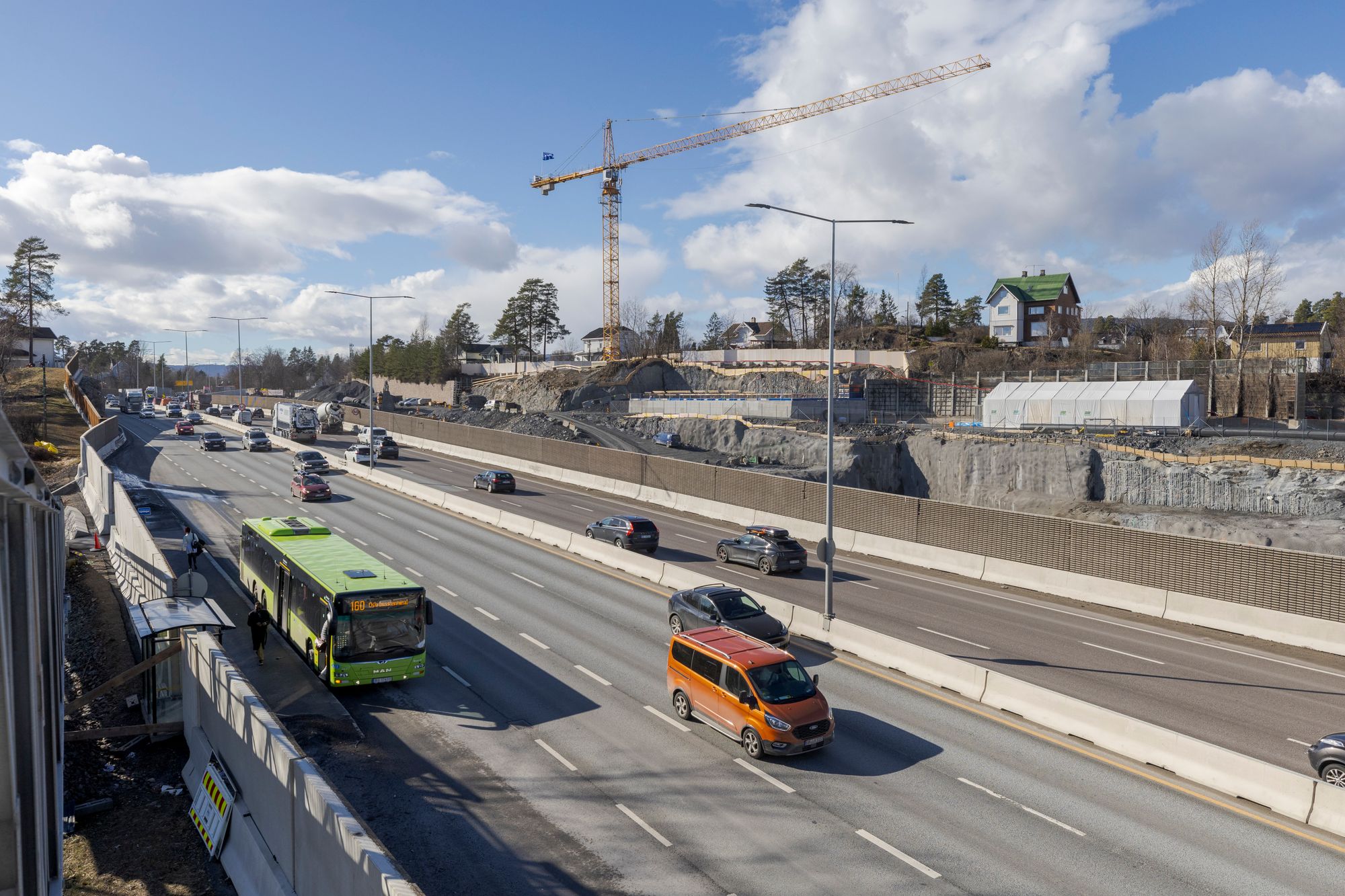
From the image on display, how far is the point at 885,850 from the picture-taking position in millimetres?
12125

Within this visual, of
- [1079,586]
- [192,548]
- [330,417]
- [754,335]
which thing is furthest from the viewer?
[754,335]

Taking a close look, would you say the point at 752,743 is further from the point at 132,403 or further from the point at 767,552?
the point at 132,403

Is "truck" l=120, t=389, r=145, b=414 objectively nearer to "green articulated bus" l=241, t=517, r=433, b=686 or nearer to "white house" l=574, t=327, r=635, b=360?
"white house" l=574, t=327, r=635, b=360

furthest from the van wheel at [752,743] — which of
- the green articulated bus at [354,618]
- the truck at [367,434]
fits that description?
the truck at [367,434]

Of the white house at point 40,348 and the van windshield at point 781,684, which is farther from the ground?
the white house at point 40,348

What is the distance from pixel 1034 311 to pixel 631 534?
98.8 m

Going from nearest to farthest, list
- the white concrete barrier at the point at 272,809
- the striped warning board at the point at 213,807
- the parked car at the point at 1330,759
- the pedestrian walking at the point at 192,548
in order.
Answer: the white concrete barrier at the point at 272,809
the striped warning board at the point at 213,807
the parked car at the point at 1330,759
the pedestrian walking at the point at 192,548

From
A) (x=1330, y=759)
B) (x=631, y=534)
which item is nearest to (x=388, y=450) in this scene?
(x=631, y=534)

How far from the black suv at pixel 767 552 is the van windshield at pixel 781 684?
1514cm

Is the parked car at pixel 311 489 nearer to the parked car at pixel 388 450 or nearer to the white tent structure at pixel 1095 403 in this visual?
the parked car at pixel 388 450

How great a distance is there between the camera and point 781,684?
15547 millimetres

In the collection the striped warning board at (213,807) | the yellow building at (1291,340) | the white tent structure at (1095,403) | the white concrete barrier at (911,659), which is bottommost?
the striped warning board at (213,807)

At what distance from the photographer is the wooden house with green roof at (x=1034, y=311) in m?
111

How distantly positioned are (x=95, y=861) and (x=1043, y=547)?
27.5 metres
